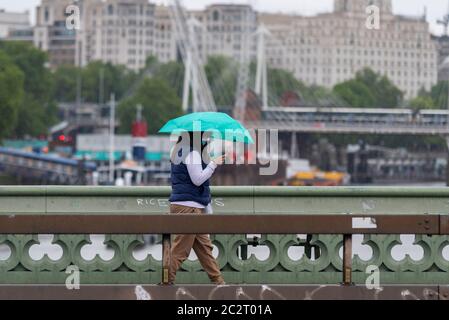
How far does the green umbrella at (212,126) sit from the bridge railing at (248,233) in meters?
0.39

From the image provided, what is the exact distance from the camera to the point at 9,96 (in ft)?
329

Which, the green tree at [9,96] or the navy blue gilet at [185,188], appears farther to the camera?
the green tree at [9,96]

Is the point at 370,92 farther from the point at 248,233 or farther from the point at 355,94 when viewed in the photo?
the point at 248,233

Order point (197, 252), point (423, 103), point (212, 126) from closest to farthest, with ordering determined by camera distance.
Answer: point (197, 252) → point (212, 126) → point (423, 103)

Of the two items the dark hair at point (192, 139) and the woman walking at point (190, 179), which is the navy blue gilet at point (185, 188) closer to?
the woman walking at point (190, 179)

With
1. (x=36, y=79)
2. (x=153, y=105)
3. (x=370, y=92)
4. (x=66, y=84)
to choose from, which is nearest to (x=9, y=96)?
(x=153, y=105)

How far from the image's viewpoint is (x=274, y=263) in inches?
431

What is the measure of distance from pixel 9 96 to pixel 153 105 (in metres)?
32.5

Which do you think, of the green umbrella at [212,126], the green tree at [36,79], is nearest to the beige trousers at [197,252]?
the green umbrella at [212,126]

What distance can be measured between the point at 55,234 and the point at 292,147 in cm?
12387

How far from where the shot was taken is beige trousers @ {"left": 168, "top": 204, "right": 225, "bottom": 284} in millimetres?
10602

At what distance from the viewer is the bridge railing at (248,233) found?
10148 millimetres
